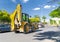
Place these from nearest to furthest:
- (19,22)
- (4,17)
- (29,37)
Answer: (29,37) < (19,22) < (4,17)

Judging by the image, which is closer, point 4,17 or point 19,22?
point 19,22

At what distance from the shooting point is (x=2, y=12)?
58.4 meters

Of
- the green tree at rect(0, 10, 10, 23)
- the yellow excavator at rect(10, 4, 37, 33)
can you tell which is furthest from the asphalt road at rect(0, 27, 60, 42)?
the green tree at rect(0, 10, 10, 23)

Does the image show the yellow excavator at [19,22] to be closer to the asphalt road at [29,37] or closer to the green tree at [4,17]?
the asphalt road at [29,37]

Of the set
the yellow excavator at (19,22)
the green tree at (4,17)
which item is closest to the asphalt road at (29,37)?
the yellow excavator at (19,22)

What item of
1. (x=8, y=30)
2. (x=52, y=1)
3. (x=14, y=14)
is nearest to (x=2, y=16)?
(x=8, y=30)

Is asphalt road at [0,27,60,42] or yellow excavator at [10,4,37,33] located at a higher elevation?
yellow excavator at [10,4,37,33]

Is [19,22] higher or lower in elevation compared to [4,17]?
lower

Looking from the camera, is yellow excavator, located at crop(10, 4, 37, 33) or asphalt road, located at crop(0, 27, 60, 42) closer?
asphalt road, located at crop(0, 27, 60, 42)

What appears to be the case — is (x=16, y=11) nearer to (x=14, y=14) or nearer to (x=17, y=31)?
(x=14, y=14)

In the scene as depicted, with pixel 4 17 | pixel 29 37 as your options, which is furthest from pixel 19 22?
pixel 4 17

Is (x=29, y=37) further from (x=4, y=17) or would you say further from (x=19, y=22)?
(x=4, y=17)

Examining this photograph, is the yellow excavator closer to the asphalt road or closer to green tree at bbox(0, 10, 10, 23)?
the asphalt road

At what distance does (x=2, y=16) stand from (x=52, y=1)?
40.2m
